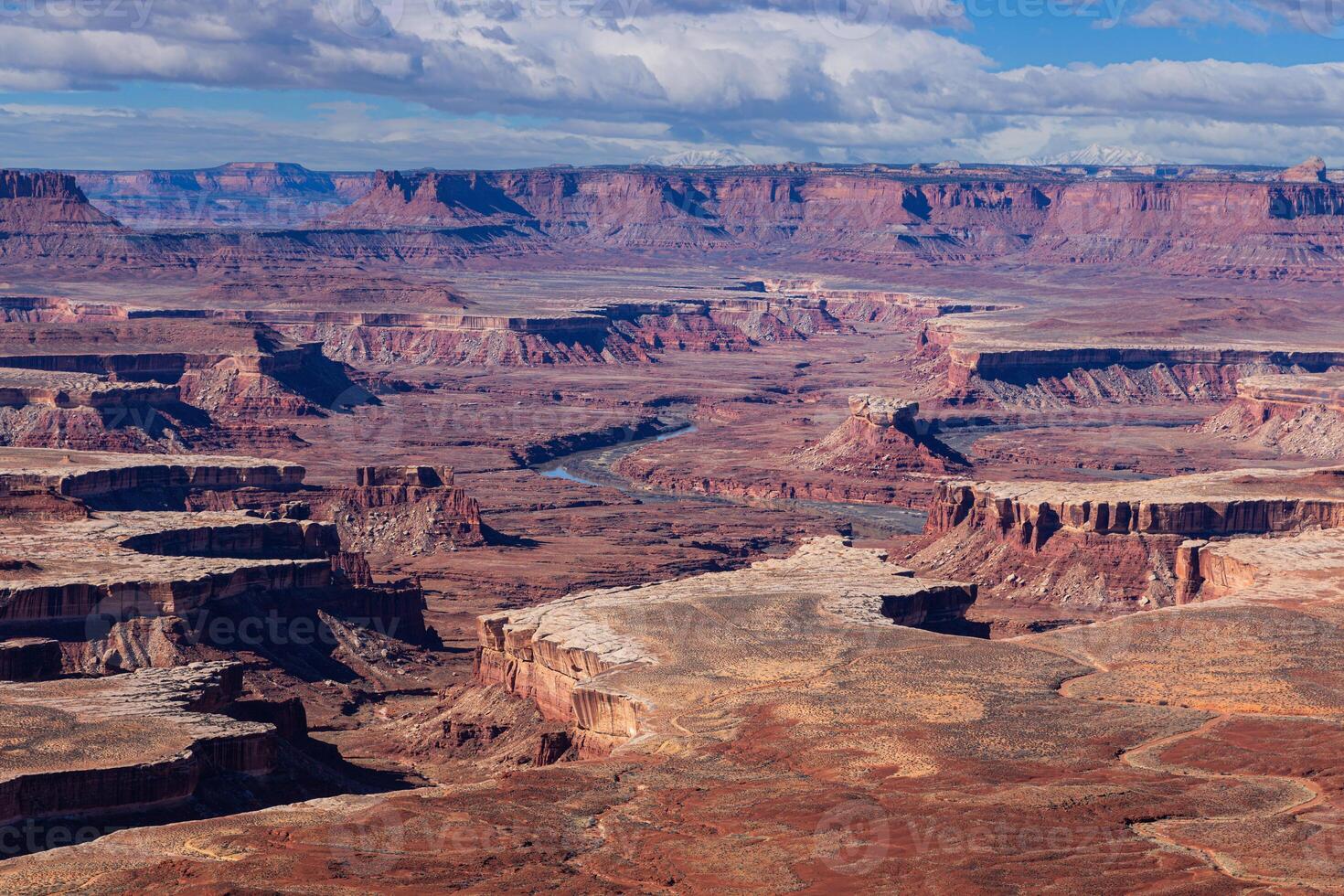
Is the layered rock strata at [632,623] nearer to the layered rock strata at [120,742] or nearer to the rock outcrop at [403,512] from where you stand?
the layered rock strata at [120,742]

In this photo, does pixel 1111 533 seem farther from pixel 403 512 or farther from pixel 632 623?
pixel 632 623

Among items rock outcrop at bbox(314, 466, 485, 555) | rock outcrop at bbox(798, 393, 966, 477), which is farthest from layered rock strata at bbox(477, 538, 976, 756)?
rock outcrop at bbox(798, 393, 966, 477)

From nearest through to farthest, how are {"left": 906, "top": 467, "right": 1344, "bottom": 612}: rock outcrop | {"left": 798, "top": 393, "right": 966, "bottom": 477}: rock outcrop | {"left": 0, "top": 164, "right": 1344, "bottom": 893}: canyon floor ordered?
{"left": 0, "top": 164, "right": 1344, "bottom": 893}: canyon floor → {"left": 906, "top": 467, "right": 1344, "bottom": 612}: rock outcrop → {"left": 798, "top": 393, "right": 966, "bottom": 477}: rock outcrop

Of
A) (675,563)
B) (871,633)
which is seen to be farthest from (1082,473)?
(871,633)

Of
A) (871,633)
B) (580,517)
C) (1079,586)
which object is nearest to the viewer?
(871,633)

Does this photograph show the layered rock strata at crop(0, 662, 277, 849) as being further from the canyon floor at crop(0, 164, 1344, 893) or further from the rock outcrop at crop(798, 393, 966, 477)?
the rock outcrop at crop(798, 393, 966, 477)

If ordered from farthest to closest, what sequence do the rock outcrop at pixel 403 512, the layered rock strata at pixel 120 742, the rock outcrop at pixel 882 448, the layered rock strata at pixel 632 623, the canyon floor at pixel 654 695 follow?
the rock outcrop at pixel 882 448 < the rock outcrop at pixel 403 512 < the layered rock strata at pixel 632 623 < the layered rock strata at pixel 120 742 < the canyon floor at pixel 654 695

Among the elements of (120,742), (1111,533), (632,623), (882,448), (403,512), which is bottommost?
(403,512)

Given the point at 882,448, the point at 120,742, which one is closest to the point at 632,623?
the point at 120,742

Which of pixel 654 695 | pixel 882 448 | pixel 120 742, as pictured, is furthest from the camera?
pixel 882 448

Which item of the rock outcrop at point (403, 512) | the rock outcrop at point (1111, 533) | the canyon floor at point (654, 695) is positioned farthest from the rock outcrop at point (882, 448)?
the rock outcrop at point (1111, 533)

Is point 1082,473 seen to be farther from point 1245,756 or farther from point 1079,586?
point 1245,756
